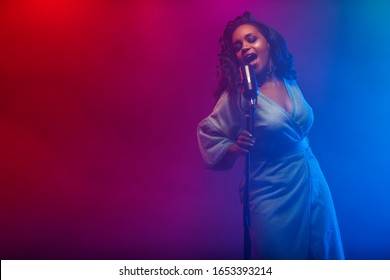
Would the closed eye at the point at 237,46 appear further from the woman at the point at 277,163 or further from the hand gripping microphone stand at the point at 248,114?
the hand gripping microphone stand at the point at 248,114

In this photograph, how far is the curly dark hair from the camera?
2.21 m

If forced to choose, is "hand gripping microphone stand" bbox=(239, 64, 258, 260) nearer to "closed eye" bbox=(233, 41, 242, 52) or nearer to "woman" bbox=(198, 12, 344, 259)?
"woman" bbox=(198, 12, 344, 259)

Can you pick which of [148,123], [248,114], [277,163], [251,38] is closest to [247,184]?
[277,163]

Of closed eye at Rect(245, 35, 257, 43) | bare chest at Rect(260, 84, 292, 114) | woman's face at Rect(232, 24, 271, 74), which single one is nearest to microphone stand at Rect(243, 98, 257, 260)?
bare chest at Rect(260, 84, 292, 114)

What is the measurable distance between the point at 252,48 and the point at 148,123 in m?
0.67

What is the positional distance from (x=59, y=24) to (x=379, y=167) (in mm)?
1886

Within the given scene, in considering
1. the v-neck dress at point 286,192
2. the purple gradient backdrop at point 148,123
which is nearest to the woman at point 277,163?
the v-neck dress at point 286,192

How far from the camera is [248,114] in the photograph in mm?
2055

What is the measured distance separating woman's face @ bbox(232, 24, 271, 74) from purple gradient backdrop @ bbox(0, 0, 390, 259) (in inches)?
5.9

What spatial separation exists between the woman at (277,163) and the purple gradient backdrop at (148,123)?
0.13 m

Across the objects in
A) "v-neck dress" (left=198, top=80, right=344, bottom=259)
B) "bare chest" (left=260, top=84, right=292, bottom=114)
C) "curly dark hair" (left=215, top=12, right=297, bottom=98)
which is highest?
"curly dark hair" (left=215, top=12, right=297, bottom=98)

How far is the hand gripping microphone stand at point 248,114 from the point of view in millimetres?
2006

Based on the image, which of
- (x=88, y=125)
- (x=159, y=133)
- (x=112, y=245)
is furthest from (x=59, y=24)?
(x=112, y=245)
